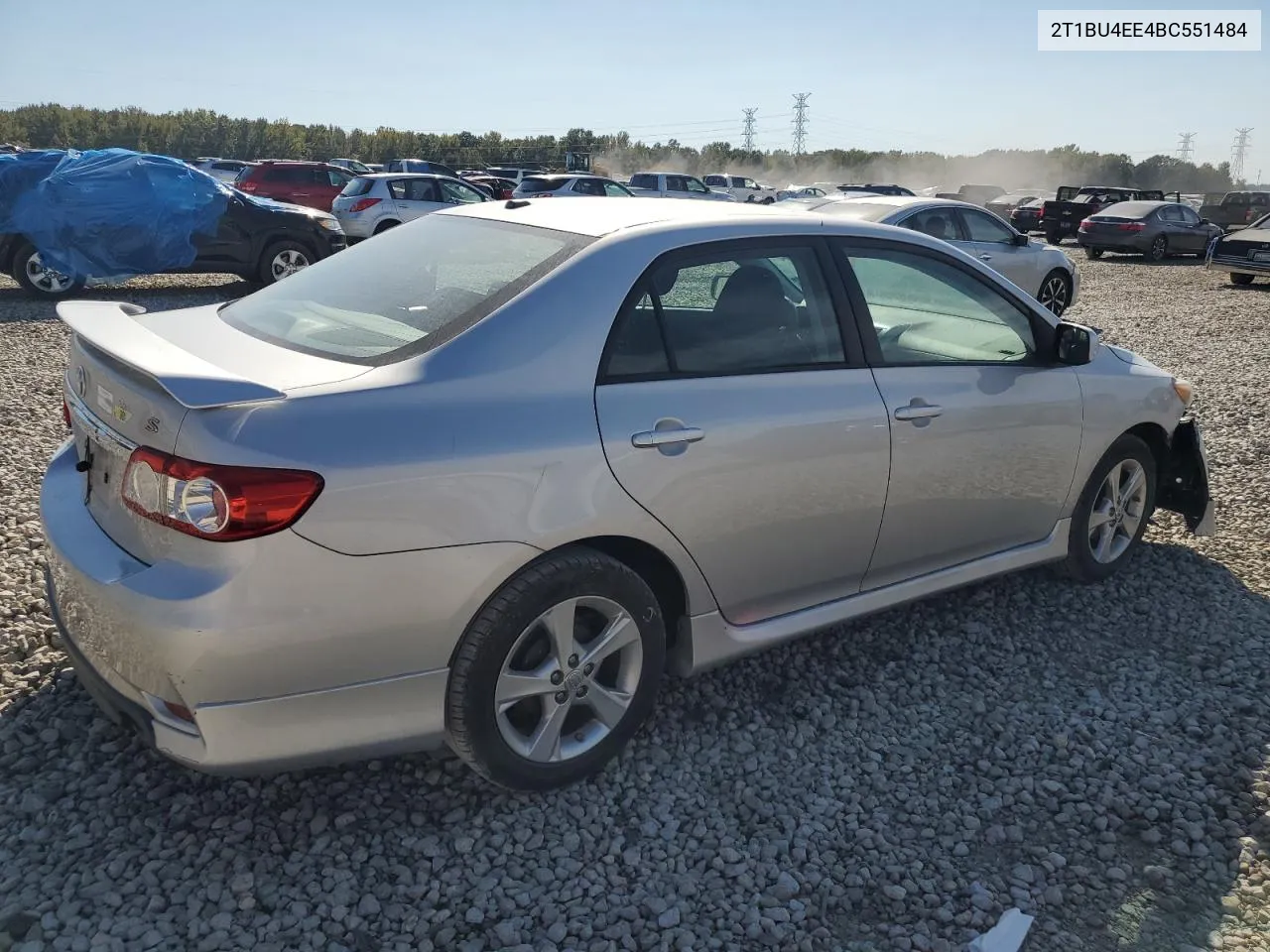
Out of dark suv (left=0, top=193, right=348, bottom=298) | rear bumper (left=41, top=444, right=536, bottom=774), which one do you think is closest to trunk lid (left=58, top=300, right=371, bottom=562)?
rear bumper (left=41, top=444, right=536, bottom=774)

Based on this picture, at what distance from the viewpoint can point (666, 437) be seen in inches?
111

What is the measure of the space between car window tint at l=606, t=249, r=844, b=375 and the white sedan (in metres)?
7.06

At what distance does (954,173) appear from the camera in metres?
77.9

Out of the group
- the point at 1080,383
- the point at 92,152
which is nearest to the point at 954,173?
the point at 92,152

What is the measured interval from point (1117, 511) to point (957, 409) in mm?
1456

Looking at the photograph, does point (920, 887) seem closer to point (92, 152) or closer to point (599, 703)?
point (599, 703)

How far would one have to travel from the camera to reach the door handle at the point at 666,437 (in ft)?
9.11

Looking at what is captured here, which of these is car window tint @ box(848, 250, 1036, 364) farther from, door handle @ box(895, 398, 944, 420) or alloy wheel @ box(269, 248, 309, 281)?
alloy wheel @ box(269, 248, 309, 281)

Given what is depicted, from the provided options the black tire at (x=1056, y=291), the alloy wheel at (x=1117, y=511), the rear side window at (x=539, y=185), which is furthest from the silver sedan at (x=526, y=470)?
the rear side window at (x=539, y=185)

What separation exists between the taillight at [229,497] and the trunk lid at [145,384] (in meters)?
0.07

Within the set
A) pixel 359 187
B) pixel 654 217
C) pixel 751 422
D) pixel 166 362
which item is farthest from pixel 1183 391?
pixel 359 187

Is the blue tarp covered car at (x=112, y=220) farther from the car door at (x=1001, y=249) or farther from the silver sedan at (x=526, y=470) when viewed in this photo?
the silver sedan at (x=526, y=470)

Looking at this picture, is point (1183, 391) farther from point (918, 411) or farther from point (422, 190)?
point (422, 190)

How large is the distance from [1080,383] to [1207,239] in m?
22.7
